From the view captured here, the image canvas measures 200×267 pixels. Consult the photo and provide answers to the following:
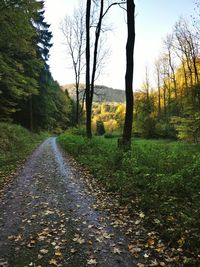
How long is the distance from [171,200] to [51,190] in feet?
13.4

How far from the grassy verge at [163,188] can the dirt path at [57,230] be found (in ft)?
2.95

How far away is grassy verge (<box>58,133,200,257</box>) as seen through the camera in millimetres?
5359

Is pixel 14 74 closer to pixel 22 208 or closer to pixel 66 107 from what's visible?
pixel 22 208

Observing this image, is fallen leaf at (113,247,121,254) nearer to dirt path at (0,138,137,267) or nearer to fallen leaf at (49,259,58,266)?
dirt path at (0,138,137,267)

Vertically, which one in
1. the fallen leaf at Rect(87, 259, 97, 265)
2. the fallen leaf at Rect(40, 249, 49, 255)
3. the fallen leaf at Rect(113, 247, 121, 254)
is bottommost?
the fallen leaf at Rect(87, 259, 97, 265)

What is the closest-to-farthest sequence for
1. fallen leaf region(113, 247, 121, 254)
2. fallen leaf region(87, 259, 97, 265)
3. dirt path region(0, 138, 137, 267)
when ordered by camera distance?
fallen leaf region(87, 259, 97, 265)
dirt path region(0, 138, 137, 267)
fallen leaf region(113, 247, 121, 254)

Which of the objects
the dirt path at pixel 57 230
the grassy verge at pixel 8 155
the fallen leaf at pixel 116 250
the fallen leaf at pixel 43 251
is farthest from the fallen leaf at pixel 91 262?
the grassy verge at pixel 8 155

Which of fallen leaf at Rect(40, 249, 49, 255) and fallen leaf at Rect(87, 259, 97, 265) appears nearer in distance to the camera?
fallen leaf at Rect(87, 259, 97, 265)

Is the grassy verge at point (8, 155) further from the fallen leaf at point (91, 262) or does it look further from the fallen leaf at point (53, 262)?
the fallen leaf at point (91, 262)

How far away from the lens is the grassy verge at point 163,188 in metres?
5.36

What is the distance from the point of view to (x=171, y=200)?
6.61 m

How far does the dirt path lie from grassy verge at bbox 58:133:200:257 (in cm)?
90

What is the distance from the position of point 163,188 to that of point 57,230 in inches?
111

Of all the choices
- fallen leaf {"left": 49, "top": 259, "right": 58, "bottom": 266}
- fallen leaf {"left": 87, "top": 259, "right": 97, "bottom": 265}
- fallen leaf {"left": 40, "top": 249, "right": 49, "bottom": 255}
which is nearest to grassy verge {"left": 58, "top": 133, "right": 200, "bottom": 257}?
fallen leaf {"left": 87, "top": 259, "right": 97, "bottom": 265}
